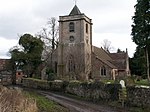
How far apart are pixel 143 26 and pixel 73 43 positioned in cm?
2411

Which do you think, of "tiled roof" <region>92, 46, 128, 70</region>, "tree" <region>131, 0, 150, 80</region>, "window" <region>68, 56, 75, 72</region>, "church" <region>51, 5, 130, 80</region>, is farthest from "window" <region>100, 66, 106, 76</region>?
"tree" <region>131, 0, 150, 80</region>

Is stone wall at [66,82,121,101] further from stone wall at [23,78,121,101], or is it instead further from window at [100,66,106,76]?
window at [100,66,106,76]

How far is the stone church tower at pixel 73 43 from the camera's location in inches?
→ 2290

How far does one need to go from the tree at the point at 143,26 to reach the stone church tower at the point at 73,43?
65.7ft

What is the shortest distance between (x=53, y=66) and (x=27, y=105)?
46.8 m

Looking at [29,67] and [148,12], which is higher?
[148,12]

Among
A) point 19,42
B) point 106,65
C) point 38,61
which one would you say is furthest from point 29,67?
point 106,65

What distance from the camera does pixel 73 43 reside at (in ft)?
196

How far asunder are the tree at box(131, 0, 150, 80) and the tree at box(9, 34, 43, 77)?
30461mm

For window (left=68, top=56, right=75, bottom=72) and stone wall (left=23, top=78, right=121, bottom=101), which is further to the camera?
window (left=68, top=56, right=75, bottom=72)

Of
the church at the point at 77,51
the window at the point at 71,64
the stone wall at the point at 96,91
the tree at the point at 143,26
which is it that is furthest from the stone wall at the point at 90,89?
the church at the point at 77,51

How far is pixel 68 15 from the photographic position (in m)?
61.0

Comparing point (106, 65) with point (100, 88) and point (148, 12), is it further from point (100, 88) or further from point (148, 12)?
point (100, 88)

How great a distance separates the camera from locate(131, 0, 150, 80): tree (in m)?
37.1
